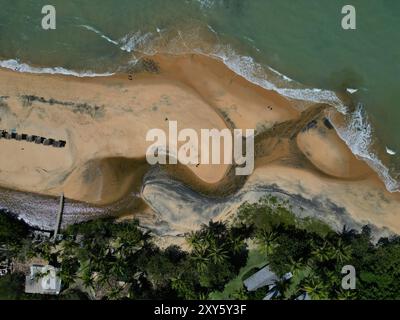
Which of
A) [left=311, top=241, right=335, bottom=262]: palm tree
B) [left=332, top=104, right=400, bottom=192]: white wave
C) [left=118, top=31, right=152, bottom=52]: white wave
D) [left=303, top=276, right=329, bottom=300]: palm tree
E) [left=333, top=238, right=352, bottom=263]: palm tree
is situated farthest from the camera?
[left=118, top=31, right=152, bottom=52]: white wave

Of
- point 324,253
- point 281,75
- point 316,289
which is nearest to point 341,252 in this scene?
point 324,253

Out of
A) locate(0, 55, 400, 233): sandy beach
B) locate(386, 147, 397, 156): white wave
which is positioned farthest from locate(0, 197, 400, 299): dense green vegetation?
locate(386, 147, 397, 156): white wave

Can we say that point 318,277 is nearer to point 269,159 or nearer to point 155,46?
point 269,159

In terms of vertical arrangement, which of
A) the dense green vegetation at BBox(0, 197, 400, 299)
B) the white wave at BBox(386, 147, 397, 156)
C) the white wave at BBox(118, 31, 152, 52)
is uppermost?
the white wave at BBox(118, 31, 152, 52)

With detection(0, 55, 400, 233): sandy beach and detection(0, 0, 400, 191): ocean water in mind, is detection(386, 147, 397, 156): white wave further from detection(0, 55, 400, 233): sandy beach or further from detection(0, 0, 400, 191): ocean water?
detection(0, 55, 400, 233): sandy beach

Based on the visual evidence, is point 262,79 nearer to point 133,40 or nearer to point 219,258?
point 133,40
